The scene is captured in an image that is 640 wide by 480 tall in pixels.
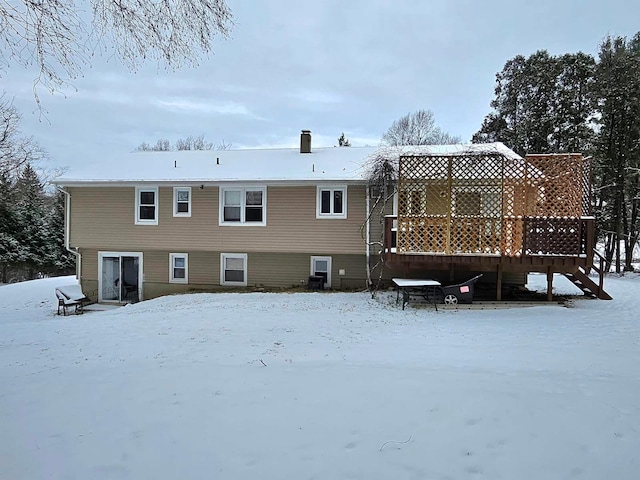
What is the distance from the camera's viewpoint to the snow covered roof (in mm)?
12812

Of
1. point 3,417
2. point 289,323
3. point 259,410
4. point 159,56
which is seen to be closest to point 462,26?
point 159,56

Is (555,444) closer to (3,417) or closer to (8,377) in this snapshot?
(3,417)

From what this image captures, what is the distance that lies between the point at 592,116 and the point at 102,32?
22411mm

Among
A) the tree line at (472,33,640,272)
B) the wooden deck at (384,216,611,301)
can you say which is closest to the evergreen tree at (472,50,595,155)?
the tree line at (472,33,640,272)

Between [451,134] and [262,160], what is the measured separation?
2046 centimetres

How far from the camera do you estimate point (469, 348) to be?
586 centimetres

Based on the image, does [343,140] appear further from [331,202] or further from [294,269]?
[294,269]

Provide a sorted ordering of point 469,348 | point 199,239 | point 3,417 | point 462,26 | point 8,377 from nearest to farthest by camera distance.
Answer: point 3,417 → point 8,377 → point 469,348 → point 462,26 → point 199,239

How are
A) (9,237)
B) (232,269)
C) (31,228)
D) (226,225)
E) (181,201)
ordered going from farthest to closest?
(31,228) → (9,237) → (232,269) → (181,201) → (226,225)

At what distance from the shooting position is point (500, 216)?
9648mm

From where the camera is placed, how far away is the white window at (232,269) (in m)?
13.8

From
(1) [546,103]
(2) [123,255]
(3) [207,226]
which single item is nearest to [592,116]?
(1) [546,103]

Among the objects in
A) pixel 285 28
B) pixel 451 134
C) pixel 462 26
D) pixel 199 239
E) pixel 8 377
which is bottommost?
pixel 8 377

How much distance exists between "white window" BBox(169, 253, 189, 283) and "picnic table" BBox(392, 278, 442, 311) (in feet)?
25.0
